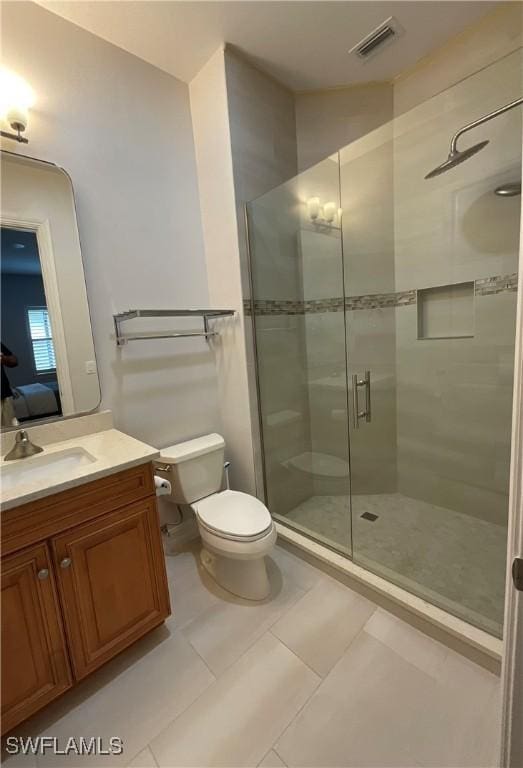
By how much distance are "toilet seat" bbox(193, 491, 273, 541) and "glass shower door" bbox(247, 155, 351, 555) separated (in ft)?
1.48

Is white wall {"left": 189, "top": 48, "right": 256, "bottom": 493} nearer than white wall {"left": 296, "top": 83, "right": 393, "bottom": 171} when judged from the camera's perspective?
Yes

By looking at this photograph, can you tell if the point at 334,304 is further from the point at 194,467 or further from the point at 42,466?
the point at 42,466

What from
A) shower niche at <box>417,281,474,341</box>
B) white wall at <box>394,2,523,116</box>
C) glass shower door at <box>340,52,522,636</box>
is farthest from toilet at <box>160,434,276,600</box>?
white wall at <box>394,2,523,116</box>

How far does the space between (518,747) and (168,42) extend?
2.80 metres

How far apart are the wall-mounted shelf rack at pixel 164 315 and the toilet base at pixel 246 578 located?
1.23 meters

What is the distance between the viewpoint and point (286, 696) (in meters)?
1.25

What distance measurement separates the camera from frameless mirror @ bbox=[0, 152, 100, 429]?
1459mm

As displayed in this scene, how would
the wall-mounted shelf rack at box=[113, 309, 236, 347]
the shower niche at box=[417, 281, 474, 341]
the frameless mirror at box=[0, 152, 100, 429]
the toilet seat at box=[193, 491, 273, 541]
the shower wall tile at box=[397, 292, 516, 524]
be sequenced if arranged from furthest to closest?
1. the shower niche at box=[417, 281, 474, 341]
2. the shower wall tile at box=[397, 292, 516, 524]
3. the wall-mounted shelf rack at box=[113, 309, 236, 347]
4. the toilet seat at box=[193, 491, 273, 541]
5. the frameless mirror at box=[0, 152, 100, 429]

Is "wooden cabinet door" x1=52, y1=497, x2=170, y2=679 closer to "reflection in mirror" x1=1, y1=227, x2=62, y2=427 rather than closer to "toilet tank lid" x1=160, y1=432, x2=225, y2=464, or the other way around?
"toilet tank lid" x1=160, y1=432, x2=225, y2=464

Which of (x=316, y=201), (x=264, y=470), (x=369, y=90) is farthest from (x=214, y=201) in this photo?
(x=264, y=470)

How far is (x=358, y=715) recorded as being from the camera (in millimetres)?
1176

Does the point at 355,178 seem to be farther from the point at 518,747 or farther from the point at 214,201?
the point at 518,747

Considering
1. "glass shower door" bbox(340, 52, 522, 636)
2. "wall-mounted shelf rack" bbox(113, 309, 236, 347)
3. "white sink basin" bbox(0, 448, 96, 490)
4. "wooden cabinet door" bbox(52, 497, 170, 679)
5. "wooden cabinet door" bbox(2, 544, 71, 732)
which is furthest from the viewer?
"glass shower door" bbox(340, 52, 522, 636)

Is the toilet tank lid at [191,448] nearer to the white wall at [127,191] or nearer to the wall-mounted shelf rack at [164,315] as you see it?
the white wall at [127,191]
